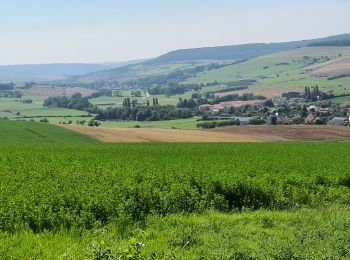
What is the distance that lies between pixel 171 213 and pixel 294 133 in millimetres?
62660

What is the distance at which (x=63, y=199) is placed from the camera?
1377cm

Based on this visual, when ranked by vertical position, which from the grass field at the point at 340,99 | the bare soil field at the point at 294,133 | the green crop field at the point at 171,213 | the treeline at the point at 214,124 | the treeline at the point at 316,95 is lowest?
the treeline at the point at 214,124

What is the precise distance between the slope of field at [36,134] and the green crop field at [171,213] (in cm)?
3213

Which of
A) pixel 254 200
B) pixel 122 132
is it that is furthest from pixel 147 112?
pixel 254 200

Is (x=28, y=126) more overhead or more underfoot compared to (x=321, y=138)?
more overhead

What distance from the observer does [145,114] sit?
12669 cm

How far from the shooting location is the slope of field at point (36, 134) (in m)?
52.0

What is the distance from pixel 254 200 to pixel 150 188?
14.4ft

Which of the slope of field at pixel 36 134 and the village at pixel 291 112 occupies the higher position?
the slope of field at pixel 36 134

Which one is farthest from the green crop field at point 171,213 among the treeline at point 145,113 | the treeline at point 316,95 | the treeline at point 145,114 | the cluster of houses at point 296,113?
the treeline at point 316,95

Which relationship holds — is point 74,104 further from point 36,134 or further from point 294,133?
point 36,134

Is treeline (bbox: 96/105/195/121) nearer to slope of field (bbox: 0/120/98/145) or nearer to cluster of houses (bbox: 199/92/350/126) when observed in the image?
cluster of houses (bbox: 199/92/350/126)

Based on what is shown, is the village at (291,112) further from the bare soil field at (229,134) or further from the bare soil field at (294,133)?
the bare soil field at (229,134)

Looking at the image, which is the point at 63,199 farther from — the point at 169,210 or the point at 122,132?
the point at 122,132
